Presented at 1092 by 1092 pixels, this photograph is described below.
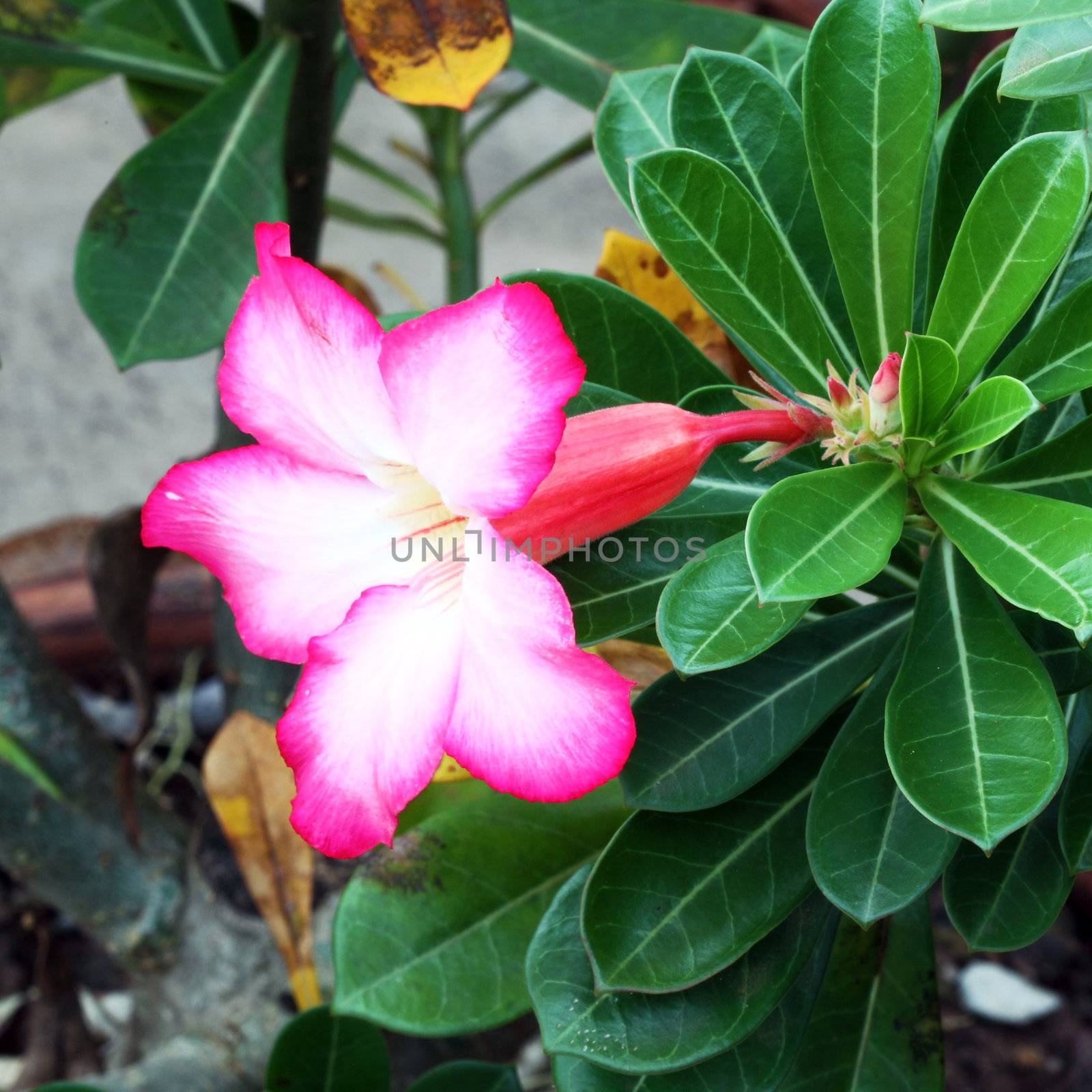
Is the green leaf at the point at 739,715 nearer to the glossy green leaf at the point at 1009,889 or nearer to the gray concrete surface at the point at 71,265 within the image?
the glossy green leaf at the point at 1009,889

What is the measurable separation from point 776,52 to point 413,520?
0.40 m

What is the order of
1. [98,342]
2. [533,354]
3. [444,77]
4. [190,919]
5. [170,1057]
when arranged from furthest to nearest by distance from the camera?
[98,342] → [190,919] → [170,1057] → [444,77] → [533,354]

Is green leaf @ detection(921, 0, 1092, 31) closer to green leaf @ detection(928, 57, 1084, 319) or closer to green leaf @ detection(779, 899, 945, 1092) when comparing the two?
green leaf @ detection(928, 57, 1084, 319)

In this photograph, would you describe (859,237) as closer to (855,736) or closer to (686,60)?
(686,60)

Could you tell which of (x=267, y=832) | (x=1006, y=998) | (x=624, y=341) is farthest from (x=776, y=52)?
(x=1006, y=998)

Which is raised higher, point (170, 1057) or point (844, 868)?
point (844, 868)

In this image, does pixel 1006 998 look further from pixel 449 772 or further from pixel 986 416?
pixel 986 416

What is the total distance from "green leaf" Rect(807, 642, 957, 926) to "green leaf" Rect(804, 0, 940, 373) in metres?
0.20

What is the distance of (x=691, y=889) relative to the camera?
0.56 m

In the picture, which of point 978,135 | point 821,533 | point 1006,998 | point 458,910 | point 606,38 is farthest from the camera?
point 1006,998

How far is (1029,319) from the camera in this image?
0.59 meters

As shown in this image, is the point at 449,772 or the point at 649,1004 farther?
the point at 449,772

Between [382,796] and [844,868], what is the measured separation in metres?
0.21

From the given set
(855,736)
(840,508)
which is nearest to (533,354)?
(840,508)
